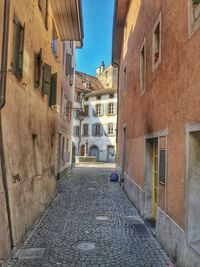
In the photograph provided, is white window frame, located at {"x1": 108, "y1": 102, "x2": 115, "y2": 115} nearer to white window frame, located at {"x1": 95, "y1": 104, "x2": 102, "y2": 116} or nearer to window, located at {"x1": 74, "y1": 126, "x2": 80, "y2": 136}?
white window frame, located at {"x1": 95, "y1": 104, "x2": 102, "y2": 116}

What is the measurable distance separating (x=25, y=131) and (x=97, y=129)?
35655mm

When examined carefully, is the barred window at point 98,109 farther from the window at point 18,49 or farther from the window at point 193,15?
the window at point 193,15

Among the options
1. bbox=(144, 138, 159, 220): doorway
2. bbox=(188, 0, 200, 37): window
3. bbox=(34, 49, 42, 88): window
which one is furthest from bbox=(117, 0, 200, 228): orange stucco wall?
bbox=(34, 49, 42, 88): window

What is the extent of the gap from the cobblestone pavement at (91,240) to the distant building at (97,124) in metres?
30.9

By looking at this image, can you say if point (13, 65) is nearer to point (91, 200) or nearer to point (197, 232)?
point (197, 232)

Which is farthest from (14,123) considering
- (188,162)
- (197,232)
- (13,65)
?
(197,232)

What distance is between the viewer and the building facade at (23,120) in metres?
5.01

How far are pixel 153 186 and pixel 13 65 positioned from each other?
4829 millimetres

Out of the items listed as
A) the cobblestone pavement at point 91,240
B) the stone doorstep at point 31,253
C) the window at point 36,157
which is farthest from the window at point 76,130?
the stone doorstep at point 31,253

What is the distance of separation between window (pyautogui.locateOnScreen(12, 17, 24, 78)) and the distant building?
33.7 meters

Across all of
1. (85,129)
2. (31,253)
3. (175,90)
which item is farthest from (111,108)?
(31,253)

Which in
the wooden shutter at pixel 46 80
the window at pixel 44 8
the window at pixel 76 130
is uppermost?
the window at pixel 44 8

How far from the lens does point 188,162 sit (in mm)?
4418

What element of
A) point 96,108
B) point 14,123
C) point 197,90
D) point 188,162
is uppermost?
point 96,108
